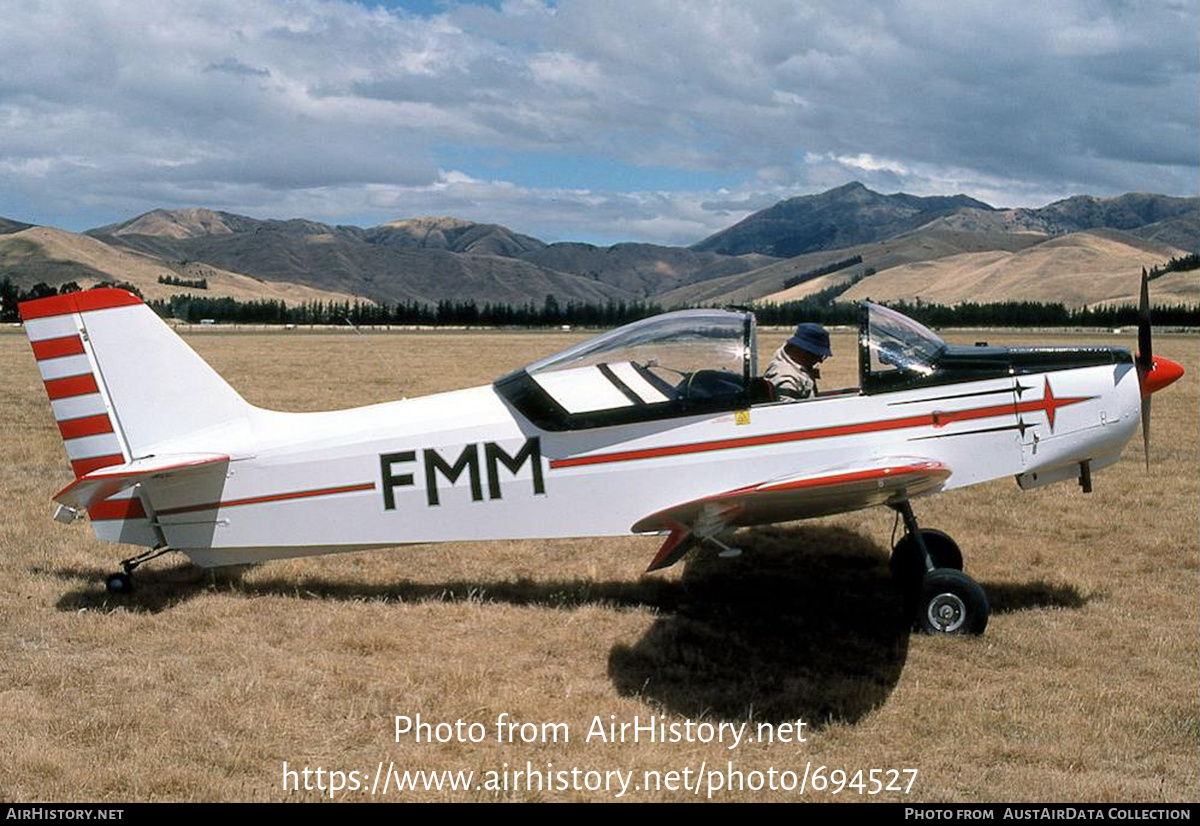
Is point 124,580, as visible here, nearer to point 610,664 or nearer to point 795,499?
point 610,664

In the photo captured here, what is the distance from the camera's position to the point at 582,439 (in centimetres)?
645

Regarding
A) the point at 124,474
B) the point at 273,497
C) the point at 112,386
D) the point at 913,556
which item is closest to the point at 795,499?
the point at 913,556

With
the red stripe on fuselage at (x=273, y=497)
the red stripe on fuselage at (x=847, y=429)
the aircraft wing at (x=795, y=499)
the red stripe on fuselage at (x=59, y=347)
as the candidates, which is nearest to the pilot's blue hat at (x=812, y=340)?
the red stripe on fuselage at (x=847, y=429)

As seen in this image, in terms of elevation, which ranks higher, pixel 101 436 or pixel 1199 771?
pixel 101 436

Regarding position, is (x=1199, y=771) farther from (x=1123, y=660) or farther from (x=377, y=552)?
(x=377, y=552)

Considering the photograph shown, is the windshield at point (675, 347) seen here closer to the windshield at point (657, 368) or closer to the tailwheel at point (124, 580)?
the windshield at point (657, 368)

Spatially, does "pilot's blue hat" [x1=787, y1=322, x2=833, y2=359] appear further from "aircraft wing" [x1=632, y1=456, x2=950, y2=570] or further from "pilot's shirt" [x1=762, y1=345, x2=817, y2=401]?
"aircraft wing" [x1=632, y1=456, x2=950, y2=570]

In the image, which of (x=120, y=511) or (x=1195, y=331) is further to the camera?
(x=1195, y=331)

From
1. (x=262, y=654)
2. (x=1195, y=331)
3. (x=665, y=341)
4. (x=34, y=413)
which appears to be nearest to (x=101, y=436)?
(x=262, y=654)

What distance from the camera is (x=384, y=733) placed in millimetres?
4988

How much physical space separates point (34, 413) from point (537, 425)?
15450mm

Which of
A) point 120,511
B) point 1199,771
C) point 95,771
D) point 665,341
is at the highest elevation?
point 665,341

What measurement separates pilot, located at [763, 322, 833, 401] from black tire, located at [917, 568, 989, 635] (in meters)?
1.50

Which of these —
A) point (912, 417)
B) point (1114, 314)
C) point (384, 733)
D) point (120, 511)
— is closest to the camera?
point (384, 733)
